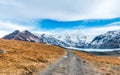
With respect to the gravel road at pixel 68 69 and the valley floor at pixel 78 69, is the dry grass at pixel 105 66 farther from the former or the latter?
the gravel road at pixel 68 69

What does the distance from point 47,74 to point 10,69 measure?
7.84m

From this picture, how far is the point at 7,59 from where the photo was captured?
59781mm

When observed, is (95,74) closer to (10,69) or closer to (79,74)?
(79,74)

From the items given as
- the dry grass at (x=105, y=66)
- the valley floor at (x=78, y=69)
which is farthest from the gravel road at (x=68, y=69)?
the dry grass at (x=105, y=66)

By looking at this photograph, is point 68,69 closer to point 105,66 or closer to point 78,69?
point 78,69

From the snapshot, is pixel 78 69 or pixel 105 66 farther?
pixel 105 66

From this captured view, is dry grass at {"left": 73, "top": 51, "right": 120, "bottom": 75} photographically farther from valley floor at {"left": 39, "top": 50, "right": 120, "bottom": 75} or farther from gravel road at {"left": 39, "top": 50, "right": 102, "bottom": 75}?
gravel road at {"left": 39, "top": 50, "right": 102, "bottom": 75}

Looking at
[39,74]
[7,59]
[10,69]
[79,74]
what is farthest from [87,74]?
[7,59]

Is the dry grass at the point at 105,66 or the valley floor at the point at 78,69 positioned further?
the dry grass at the point at 105,66

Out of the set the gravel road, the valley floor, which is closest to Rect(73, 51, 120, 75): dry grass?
the valley floor

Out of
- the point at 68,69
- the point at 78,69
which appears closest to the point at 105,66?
the point at 78,69

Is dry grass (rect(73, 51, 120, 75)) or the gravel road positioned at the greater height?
the gravel road

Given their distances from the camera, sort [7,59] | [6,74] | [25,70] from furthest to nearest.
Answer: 1. [7,59]
2. [25,70]
3. [6,74]

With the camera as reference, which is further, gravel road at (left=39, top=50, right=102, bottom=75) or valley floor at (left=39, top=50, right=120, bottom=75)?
valley floor at (left=39, top=50, right=120, bottom=75)
